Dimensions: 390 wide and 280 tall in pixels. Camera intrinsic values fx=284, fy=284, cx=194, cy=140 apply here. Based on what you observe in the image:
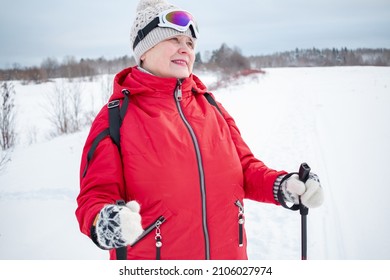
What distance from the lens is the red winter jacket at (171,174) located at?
1228mm

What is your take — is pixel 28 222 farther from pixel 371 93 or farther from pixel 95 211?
pixel 371 93

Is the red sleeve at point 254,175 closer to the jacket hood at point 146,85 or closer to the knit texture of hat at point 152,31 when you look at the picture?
the jacket hood at point 146,85

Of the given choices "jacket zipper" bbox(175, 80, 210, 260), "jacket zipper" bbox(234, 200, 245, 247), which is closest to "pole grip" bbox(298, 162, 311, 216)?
"jacket zipper" bbox(234, 200, 245, 247)

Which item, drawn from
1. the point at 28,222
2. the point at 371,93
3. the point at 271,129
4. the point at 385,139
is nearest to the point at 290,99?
the point at 371,93

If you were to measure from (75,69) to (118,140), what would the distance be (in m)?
14.0

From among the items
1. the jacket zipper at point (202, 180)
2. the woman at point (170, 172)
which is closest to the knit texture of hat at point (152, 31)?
the woman at point (170, 172)

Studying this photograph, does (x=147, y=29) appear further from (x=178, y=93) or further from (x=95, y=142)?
(x=95, y=142)

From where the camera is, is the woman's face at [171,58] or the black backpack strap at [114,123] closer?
the black backpack strap at [114,123]

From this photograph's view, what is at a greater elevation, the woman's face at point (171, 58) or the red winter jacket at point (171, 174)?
the woman's face at point (171, 58)

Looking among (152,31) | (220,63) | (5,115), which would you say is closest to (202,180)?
(152,31)

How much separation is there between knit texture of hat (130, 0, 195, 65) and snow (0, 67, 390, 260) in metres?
2.09

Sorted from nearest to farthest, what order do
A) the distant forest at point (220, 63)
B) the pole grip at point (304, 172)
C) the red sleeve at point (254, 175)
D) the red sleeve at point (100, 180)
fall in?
the red sleeve at point (100, 180), the pole grip at point (304, 172), the red sleeve at point (254, 175), the distant forest at point (220, 63)

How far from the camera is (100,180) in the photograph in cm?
118
